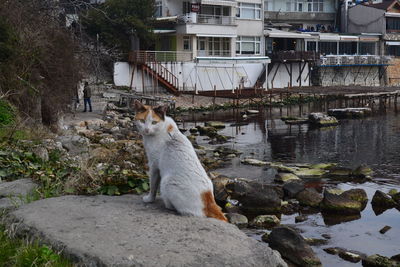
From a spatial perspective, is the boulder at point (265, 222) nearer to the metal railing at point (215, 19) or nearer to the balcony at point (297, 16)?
the metal railing at point (215, 19)

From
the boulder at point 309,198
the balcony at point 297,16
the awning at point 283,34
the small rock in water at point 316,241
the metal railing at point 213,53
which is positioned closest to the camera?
the small rock in water at point 316,241

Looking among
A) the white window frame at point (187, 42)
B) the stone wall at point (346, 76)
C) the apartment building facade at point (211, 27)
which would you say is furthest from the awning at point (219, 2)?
the stone wall at point (346, 76)

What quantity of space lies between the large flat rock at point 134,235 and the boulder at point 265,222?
20.9 feet

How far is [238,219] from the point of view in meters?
12.8

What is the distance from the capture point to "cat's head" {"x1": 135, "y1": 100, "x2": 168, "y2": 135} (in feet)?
21.6

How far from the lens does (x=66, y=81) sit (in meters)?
20.1

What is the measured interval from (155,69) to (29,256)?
39.1 m

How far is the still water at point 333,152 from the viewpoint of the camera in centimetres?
1239

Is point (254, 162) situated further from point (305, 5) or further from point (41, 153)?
point (305, 5)

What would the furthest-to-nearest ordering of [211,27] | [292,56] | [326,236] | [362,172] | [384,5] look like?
1. [384,5]
2. [292,56]
3. [211,27]
4. [362,172]
5. [326,236]

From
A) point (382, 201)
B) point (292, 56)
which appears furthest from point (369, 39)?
point (382, 201)

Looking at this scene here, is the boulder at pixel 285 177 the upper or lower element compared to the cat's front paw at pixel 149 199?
lower

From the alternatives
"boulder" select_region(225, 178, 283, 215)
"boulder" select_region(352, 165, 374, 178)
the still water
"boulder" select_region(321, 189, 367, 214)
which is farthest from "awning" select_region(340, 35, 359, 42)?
"boulder" select_region(225, 178, 283, 215)

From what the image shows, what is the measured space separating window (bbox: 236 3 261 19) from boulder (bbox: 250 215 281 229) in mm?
41156
